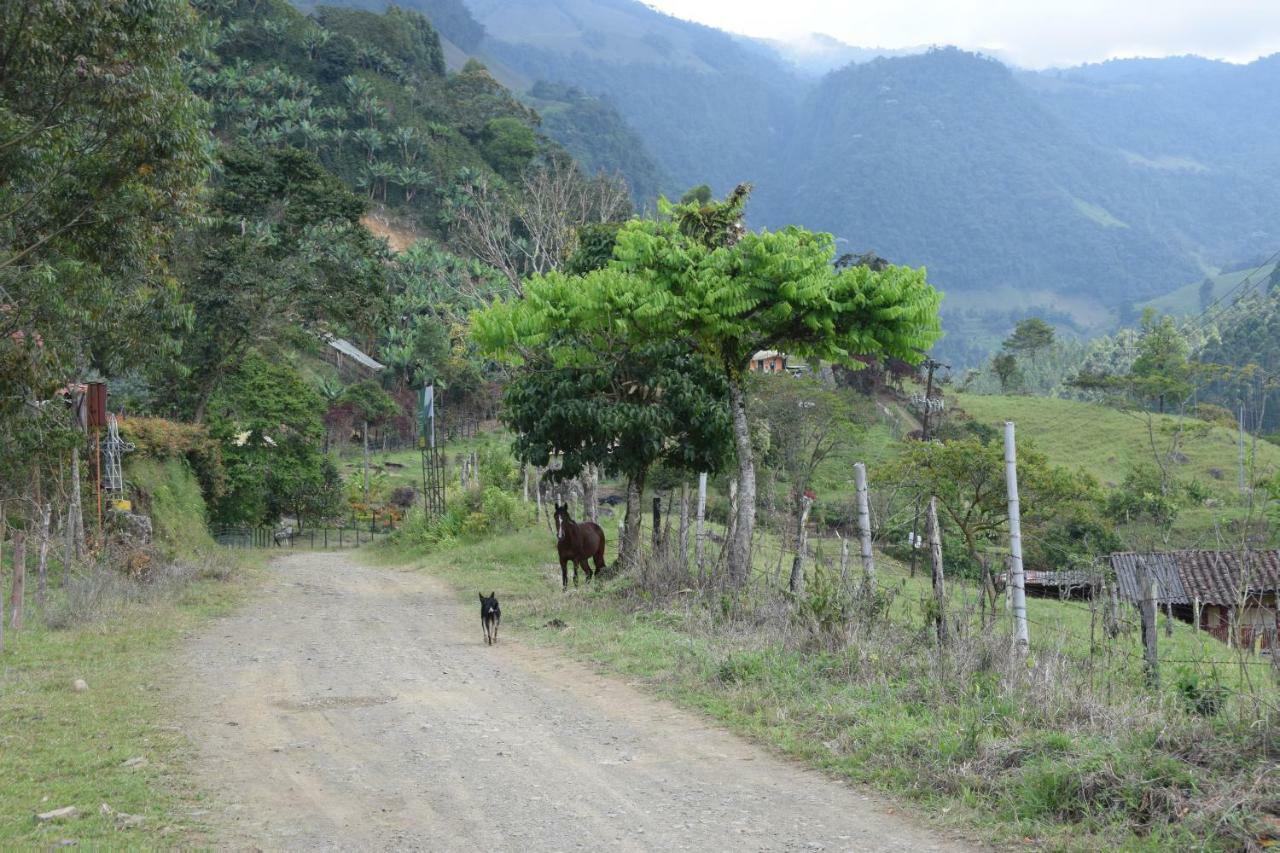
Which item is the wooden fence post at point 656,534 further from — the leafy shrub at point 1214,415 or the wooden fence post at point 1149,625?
the leafy shrub at point 1214,415

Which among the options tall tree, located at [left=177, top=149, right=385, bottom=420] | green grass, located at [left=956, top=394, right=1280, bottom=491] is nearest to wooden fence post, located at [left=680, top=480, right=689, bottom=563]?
tall tree, located at [left=177, top=149, right=385, bottom=420]

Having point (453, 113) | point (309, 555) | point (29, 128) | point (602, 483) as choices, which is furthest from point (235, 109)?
point (29, 128)

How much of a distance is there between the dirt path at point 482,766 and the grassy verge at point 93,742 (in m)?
0.32

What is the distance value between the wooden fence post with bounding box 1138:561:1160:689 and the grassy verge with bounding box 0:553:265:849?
19.7 feet

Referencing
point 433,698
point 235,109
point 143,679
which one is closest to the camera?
point 433,698

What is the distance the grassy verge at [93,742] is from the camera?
20.9 ft

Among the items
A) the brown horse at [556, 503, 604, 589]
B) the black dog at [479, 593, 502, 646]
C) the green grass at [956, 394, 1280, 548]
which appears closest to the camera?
the black dog at [479, 593, 502, 646]

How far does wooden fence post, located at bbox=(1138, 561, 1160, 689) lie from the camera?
7523mm

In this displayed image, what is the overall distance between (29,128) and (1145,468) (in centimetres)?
5280

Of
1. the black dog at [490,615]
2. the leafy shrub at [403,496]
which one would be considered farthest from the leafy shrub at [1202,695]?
the leafy shrub at [403,496]

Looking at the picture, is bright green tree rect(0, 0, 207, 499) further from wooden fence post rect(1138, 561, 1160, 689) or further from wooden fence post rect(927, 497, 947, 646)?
wooden fence post rect(1138, 561, 1160, 689)

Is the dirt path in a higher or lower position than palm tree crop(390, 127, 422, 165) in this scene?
lower

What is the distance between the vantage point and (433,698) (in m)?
10.1

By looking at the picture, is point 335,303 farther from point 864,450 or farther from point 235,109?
point 235,109
